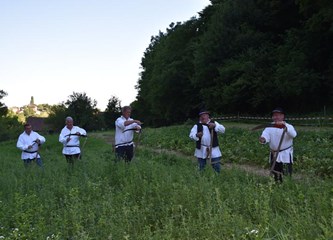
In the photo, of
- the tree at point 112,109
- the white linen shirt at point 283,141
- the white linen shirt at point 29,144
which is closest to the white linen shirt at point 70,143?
the white linen shirt at point 29,144

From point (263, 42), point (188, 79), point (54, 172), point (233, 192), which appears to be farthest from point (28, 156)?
point (188, 79)

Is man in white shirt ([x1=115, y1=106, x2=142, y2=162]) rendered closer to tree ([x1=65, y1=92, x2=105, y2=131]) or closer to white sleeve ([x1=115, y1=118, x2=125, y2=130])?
white sleeve ([x1=115, y1=118, x2=125, y2=130])

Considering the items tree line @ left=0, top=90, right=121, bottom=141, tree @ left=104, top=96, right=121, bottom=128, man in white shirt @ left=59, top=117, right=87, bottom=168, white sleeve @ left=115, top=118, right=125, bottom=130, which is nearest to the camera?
white sleeve @ left=115, top=118, right=125, bottom=130

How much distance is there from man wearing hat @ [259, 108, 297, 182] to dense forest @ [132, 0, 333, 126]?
23.8 meters

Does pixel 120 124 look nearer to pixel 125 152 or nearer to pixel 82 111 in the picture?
pixel 125 152

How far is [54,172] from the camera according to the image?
8930 millimetres

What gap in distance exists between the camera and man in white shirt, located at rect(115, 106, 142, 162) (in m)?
10.3

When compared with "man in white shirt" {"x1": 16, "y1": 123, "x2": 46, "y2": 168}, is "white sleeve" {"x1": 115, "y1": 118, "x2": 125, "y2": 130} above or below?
above

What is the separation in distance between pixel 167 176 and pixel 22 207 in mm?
2221

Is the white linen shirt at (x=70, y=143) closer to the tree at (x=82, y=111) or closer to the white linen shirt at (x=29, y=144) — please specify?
the white linen shirt at (x=29, y=144)

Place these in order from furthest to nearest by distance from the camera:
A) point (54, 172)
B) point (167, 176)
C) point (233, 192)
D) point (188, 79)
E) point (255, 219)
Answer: point (188, 79), point (54, 172), point (167, 176), point (233, 192), point (255, 219)

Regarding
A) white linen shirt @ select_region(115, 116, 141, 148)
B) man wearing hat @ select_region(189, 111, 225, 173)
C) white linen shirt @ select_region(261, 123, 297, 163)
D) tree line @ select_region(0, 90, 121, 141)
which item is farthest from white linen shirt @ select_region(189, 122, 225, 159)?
tree line @ select_region(0, 90, 121, 141)

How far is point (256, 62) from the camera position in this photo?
37375 mm

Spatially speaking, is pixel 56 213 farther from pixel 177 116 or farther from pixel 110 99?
pixel 110 99
